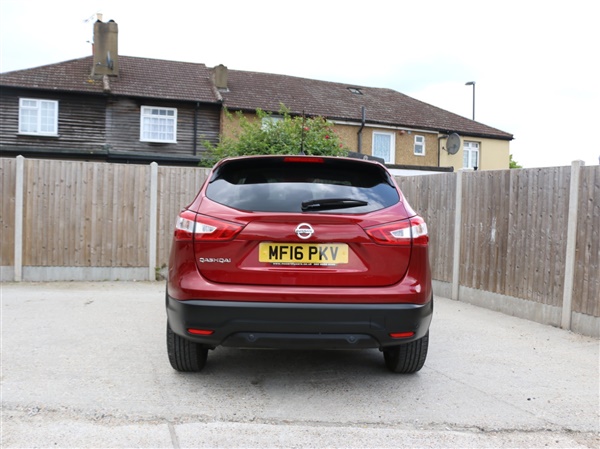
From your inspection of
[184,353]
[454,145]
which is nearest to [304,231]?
[184,353]

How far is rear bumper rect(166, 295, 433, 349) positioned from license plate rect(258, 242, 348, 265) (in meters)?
0.27

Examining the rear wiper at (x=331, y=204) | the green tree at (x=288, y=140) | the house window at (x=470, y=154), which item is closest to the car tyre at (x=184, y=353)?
the rear wiper at (x=331, y=204)

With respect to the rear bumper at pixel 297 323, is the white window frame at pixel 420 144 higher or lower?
higher

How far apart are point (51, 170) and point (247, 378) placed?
6.40m

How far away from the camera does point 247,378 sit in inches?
160

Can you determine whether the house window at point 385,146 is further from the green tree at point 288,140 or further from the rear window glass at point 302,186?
the rear window glass at point 302,186

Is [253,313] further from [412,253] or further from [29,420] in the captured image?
[29,420]

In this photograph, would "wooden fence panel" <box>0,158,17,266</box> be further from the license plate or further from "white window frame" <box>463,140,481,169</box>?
"white window frame" <box>463,140,481,169</box>

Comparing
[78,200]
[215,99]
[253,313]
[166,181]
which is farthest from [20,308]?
[215,99]

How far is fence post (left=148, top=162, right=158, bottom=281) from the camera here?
9.09 meters

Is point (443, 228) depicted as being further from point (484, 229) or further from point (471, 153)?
point (471, 153)

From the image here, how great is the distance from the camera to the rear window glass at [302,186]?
349cm

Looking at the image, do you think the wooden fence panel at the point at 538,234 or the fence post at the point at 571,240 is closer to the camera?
the fence post at the point at 571,240

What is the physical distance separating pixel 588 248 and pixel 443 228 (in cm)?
284
